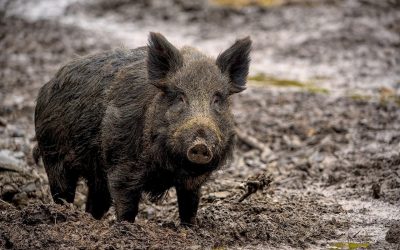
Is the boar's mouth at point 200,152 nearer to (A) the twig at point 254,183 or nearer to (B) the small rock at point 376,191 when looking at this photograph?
(A) the twig at point 254,183

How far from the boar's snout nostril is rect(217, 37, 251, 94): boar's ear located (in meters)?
1.21

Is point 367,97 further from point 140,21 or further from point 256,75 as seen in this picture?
point 140,21

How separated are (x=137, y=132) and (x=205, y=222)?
3.54ft

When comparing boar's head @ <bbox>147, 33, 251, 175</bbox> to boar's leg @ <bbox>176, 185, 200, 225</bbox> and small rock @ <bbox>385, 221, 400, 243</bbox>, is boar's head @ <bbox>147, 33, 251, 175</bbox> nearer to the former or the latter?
boar's leg @ <bbox>176, 185, 200, 225</bbox>

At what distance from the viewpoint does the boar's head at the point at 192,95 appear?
5.84 m

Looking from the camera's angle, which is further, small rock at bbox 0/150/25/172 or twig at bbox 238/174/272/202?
small rock at bbox 0/150/25/172

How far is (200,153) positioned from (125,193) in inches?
50.9

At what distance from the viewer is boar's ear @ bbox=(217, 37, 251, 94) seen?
6516 millimetres

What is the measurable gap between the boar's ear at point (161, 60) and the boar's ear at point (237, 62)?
425 millimetres

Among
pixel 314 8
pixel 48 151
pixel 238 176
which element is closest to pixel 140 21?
pixel 314 8

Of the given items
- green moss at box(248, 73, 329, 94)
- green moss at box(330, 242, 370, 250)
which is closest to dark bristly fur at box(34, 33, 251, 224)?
green moss at box(330, 242, 370, 250)

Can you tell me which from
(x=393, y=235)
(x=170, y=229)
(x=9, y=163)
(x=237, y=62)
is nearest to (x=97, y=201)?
(x=9, y=163)

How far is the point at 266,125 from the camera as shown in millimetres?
12148

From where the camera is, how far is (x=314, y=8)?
74.0ft
